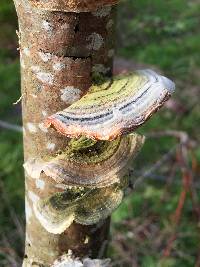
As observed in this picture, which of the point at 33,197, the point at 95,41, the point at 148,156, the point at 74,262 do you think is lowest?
the point at 148,156

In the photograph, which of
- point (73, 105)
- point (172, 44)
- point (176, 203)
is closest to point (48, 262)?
point (73, 105)

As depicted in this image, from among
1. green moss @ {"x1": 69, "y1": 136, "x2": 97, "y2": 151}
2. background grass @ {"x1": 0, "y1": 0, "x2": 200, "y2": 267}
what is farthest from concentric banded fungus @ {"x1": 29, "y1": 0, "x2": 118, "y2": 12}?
background grass @ {"x1": 0, "y1": 0, "x2": 200, "y2": 267}

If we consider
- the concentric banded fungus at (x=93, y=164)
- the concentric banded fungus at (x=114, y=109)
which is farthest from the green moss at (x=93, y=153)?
the concentric banded fungus at (x=114, y=109)

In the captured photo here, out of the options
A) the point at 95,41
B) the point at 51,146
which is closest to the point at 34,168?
the point at 51,146

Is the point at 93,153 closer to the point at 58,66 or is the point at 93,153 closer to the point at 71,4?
the point at 58,66

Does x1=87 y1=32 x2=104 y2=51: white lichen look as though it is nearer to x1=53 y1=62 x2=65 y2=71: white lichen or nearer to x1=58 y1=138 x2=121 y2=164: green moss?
x1=53 y1=62 x2=65 y2=71: white lichen

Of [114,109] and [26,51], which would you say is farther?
[26,51]
